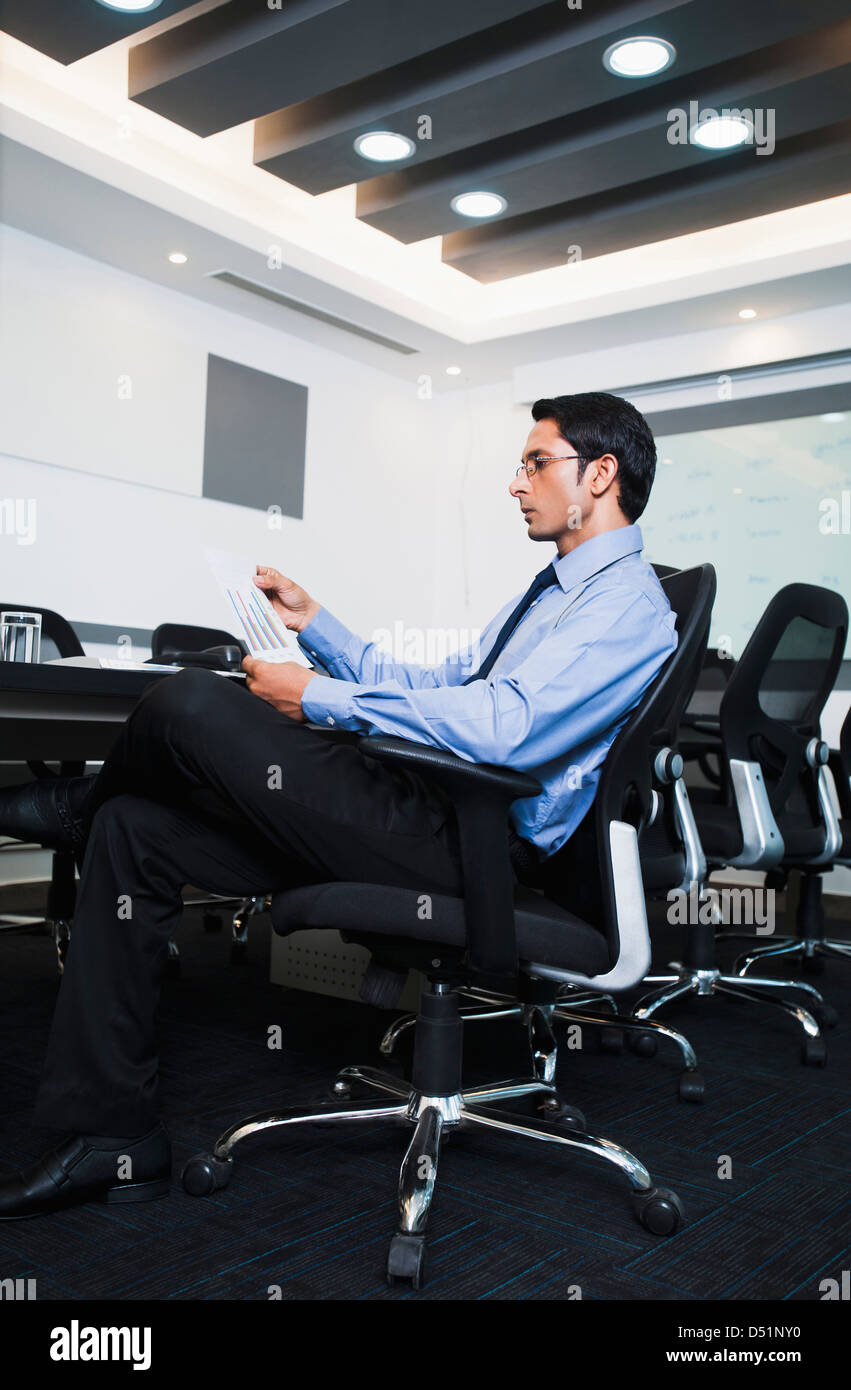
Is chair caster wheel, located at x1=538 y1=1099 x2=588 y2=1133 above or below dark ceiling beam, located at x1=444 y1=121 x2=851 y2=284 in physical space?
below

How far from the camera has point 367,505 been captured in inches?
248

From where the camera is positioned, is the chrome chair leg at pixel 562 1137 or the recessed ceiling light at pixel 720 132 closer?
the chrome chair leg at pixel 562 1137

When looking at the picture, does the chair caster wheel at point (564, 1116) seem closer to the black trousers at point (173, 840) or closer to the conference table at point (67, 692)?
the black trousers at point (173, 840)

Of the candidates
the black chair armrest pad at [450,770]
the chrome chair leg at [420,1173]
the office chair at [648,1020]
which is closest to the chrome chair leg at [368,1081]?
the chrome chair leg at [420,1173]

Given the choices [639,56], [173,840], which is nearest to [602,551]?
[173,840]

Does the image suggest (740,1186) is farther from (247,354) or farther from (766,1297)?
(247,354)

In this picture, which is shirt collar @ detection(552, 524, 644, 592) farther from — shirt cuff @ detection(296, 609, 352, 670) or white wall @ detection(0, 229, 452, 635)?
white wall @ detection(0, 229, 452, 635)

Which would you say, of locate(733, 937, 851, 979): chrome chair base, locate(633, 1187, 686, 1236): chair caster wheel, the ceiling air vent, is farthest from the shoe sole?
the ceiling air vent

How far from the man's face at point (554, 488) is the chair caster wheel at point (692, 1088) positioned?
3.61 ft

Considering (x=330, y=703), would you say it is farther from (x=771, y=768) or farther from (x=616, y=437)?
(x=771, y=768)

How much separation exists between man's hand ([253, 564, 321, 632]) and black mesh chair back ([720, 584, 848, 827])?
121cm

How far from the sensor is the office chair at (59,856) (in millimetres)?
2977

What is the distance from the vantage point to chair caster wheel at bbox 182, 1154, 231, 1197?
1.55m

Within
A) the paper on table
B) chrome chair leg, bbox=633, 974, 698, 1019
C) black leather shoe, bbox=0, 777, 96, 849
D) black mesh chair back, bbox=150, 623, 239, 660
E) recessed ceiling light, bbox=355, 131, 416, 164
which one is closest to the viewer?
the paper on table
